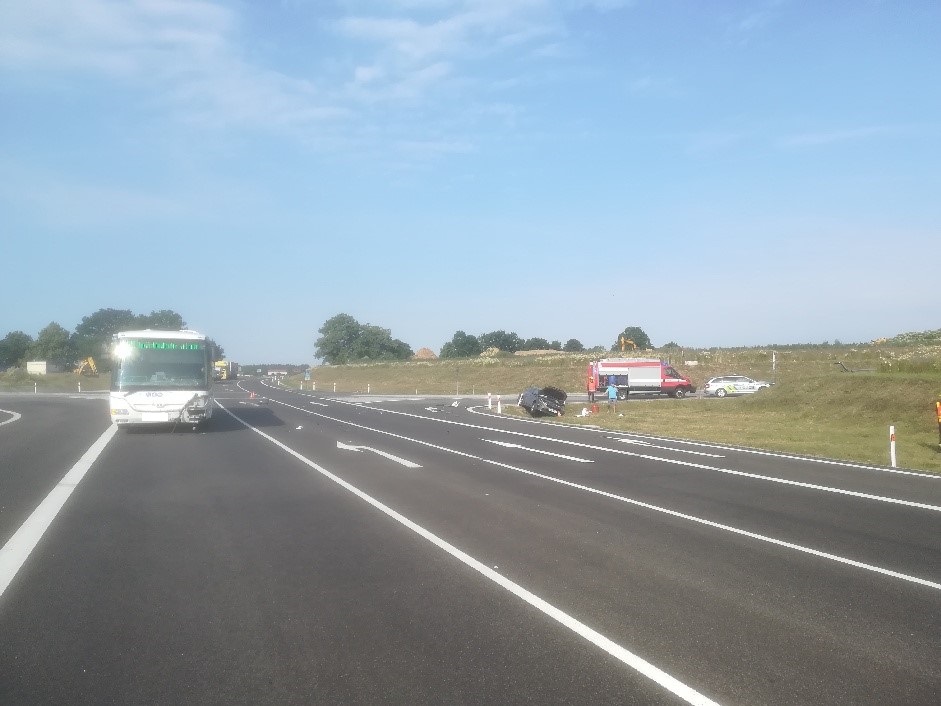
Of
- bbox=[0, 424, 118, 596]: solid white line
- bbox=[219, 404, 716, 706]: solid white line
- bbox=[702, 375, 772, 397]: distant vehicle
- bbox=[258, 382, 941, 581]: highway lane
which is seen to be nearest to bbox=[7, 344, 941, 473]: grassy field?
bbox=[258, 382, 941, 581]: highway lane

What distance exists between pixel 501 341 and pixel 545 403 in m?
138

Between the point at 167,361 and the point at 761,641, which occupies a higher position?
the point at 167,361

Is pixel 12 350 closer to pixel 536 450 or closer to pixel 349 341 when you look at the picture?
pixel 349 341

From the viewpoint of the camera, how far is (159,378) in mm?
25422

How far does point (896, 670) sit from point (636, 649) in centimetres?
171

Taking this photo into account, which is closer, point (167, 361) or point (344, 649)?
point (344, 649)

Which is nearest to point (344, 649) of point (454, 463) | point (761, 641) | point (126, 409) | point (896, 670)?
point (761, 641)

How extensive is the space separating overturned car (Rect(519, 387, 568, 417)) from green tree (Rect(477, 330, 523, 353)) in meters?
135

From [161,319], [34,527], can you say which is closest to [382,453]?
[34,527]

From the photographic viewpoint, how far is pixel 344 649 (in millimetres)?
6008

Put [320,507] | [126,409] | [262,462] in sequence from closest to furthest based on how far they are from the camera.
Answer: [320,507]
[262,462]
[126,409]

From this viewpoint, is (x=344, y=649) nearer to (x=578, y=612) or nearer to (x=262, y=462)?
(x=578, y=612)

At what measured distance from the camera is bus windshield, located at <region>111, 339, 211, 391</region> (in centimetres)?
2509

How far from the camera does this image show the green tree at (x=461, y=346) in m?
172
